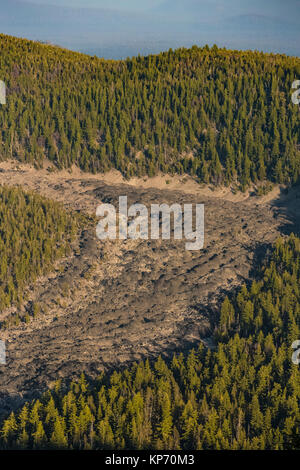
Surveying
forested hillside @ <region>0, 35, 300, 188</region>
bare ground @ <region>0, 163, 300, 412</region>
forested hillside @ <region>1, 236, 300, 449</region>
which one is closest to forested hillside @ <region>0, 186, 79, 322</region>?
bare ground @ <region>0, 163, 300, 412</region>

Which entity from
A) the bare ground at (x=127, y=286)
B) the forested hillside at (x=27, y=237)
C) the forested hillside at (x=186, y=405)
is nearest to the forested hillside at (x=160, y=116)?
the bare ground at (x=127, y=286)

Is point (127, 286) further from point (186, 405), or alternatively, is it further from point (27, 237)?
point (186, 405)

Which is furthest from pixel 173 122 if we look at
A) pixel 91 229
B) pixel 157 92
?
pixel 91 229

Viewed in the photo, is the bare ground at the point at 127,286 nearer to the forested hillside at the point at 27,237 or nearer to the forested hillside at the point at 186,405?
the forested hillside at the point at 27,237

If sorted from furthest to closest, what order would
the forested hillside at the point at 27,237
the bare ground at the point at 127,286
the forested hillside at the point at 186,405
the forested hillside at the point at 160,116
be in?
the forested hillside at the point at 160,116, the forested hillside at the point at 27,237, the bare ground at the point at 127,286, the forested hillside at the point at 186,405

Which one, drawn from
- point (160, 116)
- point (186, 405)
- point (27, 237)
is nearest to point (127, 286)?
point (27, 237)

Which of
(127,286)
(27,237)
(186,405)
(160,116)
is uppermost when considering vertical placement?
(160,116)

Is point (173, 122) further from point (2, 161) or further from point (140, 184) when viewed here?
point (2, 161)
